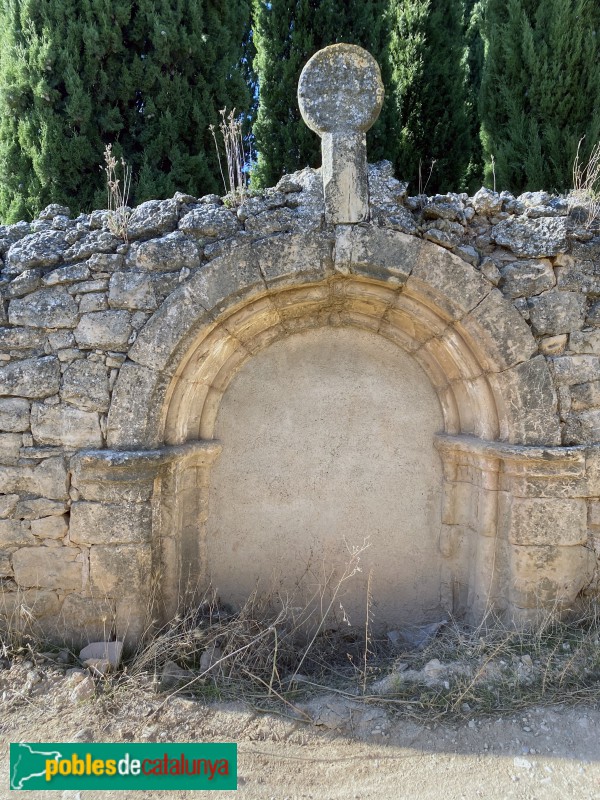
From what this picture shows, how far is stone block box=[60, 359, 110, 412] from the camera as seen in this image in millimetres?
3395

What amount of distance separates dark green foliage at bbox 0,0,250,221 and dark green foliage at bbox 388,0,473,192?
2.12 m

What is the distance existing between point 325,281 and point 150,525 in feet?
5.90

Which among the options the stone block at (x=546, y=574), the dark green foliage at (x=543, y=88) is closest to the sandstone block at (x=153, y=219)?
the stone block at (x=546, y=574)

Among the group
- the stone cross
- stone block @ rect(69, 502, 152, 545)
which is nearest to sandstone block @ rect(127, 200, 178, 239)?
the stone cross

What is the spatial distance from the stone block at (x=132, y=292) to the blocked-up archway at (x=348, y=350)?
0.11 meters

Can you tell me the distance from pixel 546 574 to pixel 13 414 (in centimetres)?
331

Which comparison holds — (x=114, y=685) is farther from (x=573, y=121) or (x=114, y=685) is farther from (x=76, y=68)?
(x=573, y=121)

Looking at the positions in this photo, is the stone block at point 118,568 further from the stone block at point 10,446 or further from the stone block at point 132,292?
the stone block at point 132,292

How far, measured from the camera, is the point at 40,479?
3432 mm

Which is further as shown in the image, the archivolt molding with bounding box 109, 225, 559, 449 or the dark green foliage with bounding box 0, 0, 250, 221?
the dark green foliage with bounding box 0, 0, 250, 221

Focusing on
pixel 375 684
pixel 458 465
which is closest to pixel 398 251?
pixel 458 465

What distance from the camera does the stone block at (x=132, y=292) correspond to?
339 cm

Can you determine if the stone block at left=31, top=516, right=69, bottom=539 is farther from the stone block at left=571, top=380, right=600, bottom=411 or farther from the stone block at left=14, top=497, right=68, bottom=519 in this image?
the stone block at left=571, top=380, right=600, bottom=411

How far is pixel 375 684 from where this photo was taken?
326 cm
